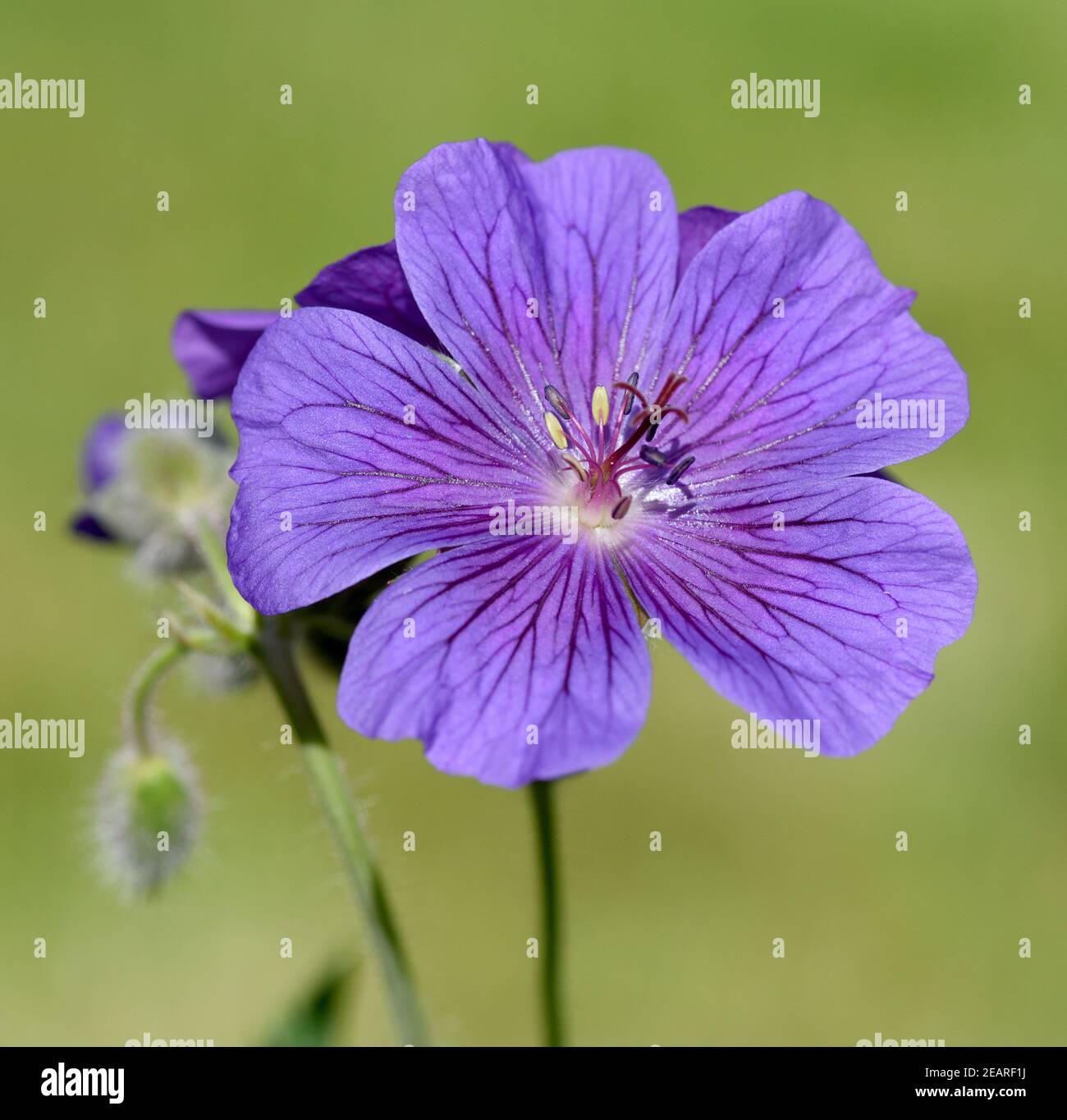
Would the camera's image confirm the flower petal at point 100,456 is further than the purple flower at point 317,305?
Yes

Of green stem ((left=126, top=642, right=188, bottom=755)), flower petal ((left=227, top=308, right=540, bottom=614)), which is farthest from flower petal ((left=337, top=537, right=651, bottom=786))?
green stem ((left=126, top=642, right=188, bottom=755))

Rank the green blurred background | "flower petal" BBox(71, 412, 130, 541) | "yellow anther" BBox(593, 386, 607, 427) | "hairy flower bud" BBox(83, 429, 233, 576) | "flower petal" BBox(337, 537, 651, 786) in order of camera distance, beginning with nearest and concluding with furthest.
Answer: "flower petal" BBox(337, 537, 651, 786) < "yellow anther" BBox(593, 386, 607, 427) < "hairy flower bud" BBox(83, 429, 233, 576) < "flower petal" BBox(71, 412, 130, 541) < the green blurred background

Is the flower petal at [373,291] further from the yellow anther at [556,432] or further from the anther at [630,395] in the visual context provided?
the anther at [630,395]

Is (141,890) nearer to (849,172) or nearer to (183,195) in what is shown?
(183,195)

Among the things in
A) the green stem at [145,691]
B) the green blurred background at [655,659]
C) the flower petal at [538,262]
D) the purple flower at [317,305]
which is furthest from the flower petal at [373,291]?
the green blurred background at [655,659]

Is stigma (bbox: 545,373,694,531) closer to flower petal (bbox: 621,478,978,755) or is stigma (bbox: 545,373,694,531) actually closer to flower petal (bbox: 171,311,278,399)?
flower petal (bbox: 621,478,978,755)
